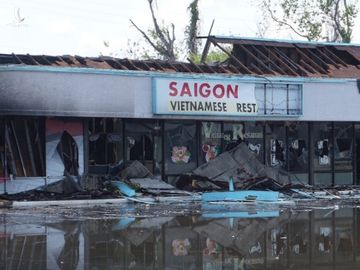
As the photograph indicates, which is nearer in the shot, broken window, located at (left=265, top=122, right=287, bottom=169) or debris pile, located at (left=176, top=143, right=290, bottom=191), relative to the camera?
debris pile, located at (left=176, top=143, right=290, bottom=191)

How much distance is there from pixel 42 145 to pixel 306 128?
10783 millimetres

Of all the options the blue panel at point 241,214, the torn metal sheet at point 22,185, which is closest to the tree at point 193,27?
the torn metal sheet at point 22,185

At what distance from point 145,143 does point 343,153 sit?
8.76 m

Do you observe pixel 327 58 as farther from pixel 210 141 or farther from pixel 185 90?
pixel 185 90

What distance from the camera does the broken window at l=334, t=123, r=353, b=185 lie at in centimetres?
3009

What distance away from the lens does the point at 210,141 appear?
27.6 m

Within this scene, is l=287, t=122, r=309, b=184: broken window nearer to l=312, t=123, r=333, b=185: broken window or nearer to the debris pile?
l=312, t=123, r=333, b=185: broken window

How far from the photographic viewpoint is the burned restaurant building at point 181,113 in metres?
23.8

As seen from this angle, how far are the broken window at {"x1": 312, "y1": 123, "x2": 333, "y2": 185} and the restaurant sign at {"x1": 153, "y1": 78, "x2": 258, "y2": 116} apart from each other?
4.05 m

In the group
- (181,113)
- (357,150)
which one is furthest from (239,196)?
(357,150)

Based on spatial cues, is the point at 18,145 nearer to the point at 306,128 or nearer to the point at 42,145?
the point at 42,145

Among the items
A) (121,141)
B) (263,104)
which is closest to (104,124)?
(121,141)

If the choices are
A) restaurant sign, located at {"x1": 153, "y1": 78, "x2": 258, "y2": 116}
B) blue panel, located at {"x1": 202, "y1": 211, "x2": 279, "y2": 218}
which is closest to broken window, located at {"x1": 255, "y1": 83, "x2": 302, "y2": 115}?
restaurant sign, located at {"x1": 153, "y1": 78, "x2": 258, "y2": 116}

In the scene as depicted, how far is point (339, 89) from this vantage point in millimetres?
28641
